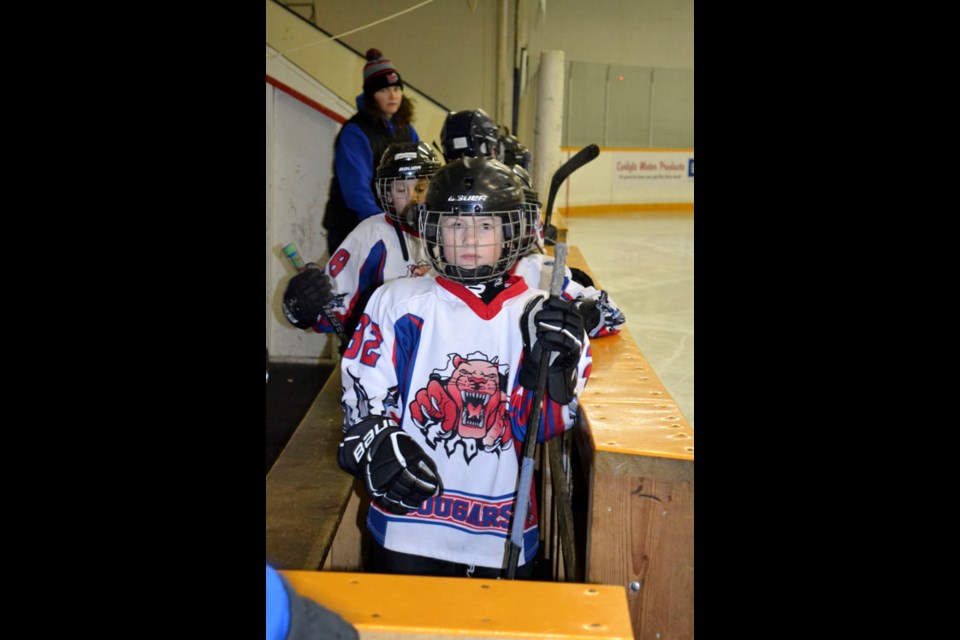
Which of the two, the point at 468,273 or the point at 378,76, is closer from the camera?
the point at 468,273

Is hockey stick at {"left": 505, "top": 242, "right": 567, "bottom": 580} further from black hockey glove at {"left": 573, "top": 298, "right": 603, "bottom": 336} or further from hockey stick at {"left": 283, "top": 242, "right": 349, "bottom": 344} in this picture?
hockey stick at {"left": 283, "top": 242, "right": 349, "bottom": 344}

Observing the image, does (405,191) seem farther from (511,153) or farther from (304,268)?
(511,153)

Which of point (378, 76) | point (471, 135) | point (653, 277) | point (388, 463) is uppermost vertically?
point (378, 76)

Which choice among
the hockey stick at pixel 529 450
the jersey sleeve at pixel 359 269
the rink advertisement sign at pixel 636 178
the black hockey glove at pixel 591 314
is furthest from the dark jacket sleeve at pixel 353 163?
the rink advertisement sign at pixel 636 178

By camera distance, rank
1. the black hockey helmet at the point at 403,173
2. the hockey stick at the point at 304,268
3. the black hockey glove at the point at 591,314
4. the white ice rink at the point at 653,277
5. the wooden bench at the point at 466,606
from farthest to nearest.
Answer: the white ice rink at the point at 653,277, the black hockey helmet at the point at 403,173, the hockey stick at the point at 304,268, the black hockey glove at the point at 591,314, the wooden bench at the point at 466,606

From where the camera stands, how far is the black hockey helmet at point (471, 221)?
1.64m

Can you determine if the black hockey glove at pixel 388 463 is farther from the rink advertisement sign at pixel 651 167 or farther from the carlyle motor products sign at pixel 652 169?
the carlyle motor products sign at pixel 652 169

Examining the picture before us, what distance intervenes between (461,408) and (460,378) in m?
0.06

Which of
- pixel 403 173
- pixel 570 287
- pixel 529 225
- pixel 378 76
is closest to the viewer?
pixel 529 225

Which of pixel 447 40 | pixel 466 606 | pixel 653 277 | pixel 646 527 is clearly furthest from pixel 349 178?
pixel 653 277

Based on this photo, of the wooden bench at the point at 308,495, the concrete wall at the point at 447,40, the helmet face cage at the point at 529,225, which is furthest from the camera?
the concrete wall at the point at 447,40

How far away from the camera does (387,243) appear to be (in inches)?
104
